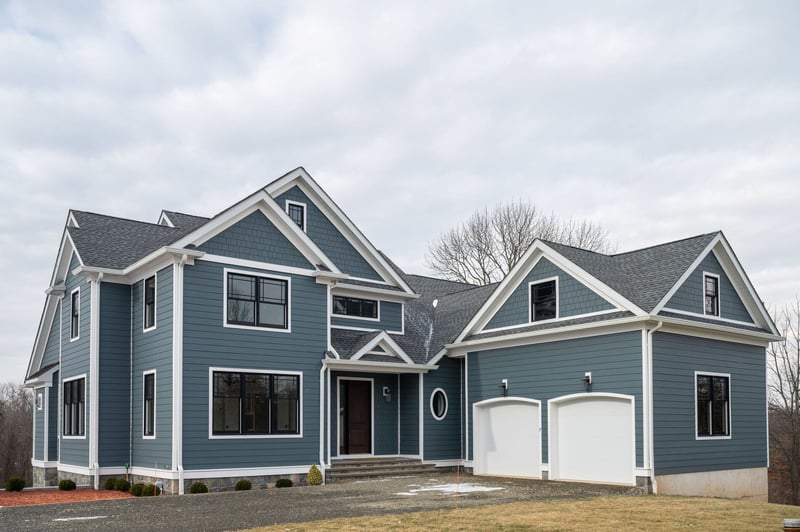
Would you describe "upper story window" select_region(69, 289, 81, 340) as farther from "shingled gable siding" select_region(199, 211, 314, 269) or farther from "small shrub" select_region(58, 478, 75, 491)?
"shingled gable siding" select_region(199, 211, 314, 269)

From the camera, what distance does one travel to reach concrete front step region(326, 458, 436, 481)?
67.8 ft

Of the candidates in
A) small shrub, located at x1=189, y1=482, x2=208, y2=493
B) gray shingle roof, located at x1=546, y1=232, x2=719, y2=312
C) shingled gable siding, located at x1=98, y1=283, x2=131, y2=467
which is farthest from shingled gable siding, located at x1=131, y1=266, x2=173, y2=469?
gray shingle roof, located at x1=546, y1=232, x2=719, y2=312

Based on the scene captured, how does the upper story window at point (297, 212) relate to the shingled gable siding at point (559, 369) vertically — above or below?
above

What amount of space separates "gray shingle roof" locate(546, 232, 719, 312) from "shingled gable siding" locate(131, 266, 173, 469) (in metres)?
9.86

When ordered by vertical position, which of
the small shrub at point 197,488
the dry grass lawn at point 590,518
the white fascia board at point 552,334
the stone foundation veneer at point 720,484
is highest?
the white fascia board at point 552,334

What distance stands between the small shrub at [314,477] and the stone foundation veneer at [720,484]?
8.00 m

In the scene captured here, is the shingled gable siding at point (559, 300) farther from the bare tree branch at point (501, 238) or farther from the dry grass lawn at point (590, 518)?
the bare tree branch at point (501, 238)

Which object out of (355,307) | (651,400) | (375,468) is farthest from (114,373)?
(651,400)

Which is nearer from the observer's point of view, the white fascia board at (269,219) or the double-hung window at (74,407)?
the white fascia board at (269,219)

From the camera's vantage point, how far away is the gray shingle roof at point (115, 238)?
20391 mm

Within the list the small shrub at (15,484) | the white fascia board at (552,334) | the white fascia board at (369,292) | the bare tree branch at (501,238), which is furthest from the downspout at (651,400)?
the bare tree branch at (501,238)

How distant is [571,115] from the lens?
20406 millimetres

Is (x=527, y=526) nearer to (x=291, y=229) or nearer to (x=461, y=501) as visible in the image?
(x=461, y=501)

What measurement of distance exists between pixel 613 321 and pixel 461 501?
599cm
